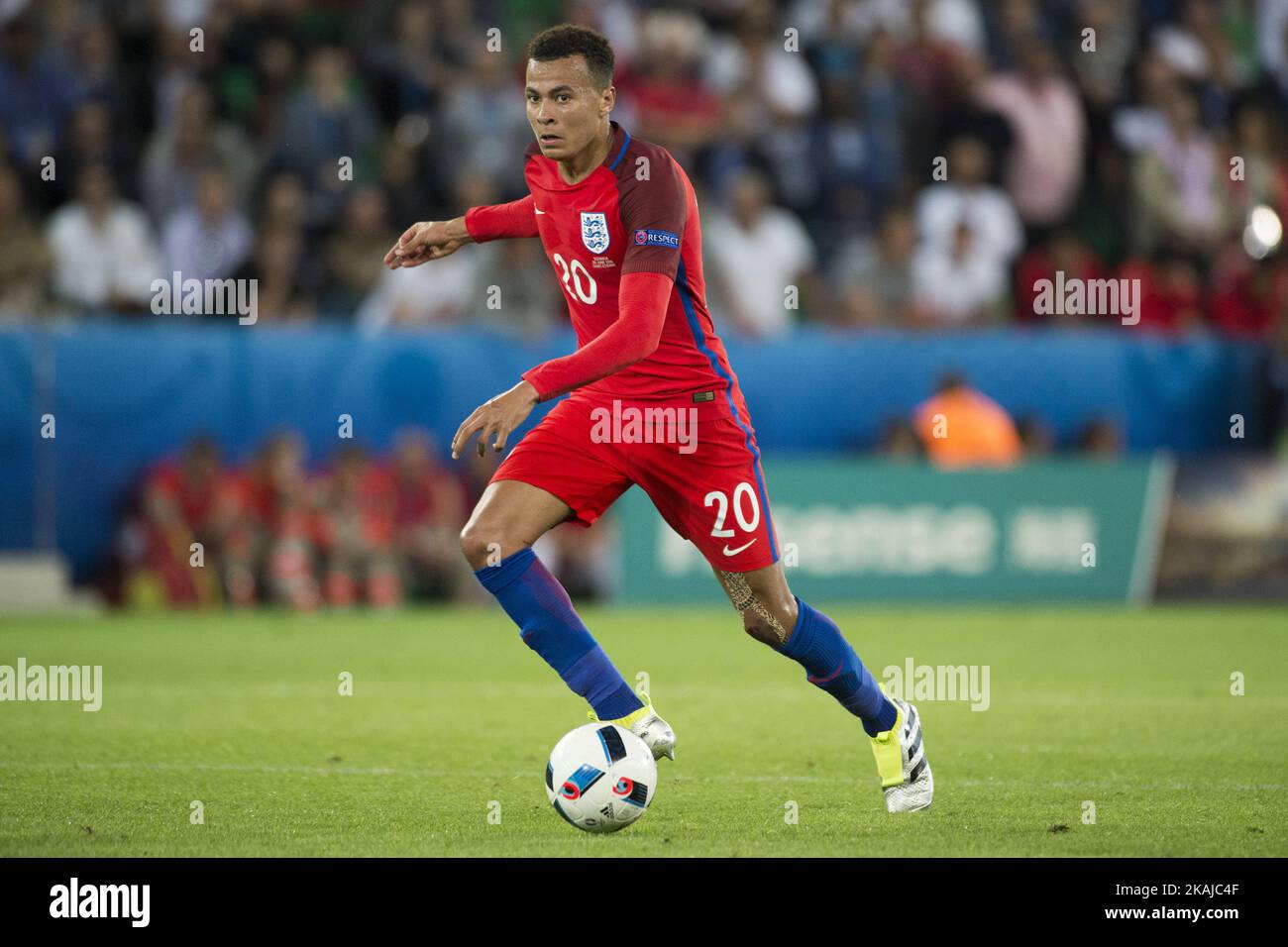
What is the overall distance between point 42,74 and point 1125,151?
9924 mm

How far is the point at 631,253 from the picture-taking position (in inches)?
250

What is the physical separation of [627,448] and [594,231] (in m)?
0.75

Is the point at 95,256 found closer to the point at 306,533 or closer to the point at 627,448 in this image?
the point at 306,533

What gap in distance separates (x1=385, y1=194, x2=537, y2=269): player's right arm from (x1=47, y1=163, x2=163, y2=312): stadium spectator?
→ 8705mm

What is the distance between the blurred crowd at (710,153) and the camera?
1591 cm

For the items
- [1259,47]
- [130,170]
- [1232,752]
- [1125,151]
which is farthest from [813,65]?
[1232,752]

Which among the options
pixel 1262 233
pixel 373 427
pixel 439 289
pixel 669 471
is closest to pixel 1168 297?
pixel 1262 233

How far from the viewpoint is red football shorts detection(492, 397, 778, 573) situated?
6.54m

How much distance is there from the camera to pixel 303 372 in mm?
15016

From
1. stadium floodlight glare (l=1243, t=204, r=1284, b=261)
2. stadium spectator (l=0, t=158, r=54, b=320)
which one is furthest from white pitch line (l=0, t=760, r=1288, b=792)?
stadium floodlight glare (l=1243, t=204, r=1284, b=261)

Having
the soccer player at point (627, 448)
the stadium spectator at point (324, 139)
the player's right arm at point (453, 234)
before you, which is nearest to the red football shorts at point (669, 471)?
the soccer player at point (627, 448)

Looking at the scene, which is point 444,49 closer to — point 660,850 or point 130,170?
point 130,170

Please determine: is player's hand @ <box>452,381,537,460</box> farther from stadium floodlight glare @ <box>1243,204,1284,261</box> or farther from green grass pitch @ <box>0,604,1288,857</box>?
stadium floodlight glare @ <box>1243,204,1284,261</box>

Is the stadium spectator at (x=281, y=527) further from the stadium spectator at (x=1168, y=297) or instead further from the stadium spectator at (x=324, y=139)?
the stadium spectator at (x=1168, y=297)
